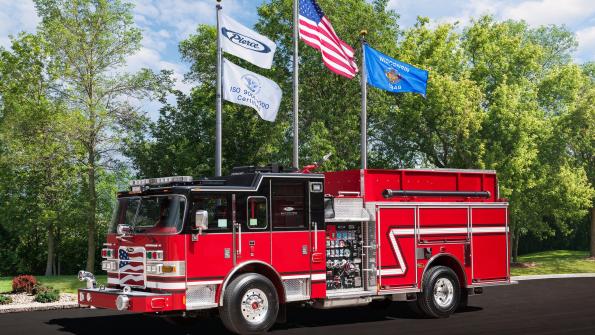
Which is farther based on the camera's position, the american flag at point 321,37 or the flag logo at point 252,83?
the american flag at point 321,37

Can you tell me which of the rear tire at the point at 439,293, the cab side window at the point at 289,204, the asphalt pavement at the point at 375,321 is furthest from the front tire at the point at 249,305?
the rear tire at the point at 439,293

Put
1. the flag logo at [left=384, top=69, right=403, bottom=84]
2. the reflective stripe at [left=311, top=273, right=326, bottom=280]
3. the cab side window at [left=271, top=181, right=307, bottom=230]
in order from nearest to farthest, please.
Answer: the cab side window at [left=271, top=181, right=307, bottom=230] < the reflective stripe at [left=311, top=273, right=326, bottom=280] < the flag logo at [left=384, top=69, right=403, bottom=84]

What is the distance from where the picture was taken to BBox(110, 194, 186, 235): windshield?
12.0 metres

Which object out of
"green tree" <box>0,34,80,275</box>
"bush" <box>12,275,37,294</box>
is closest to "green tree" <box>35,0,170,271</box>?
"green tree" <box>0,34,80,275</box>

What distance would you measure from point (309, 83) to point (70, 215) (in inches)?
523

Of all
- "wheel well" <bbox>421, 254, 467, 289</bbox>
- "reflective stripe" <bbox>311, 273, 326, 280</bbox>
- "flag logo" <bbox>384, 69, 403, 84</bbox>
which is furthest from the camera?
"flag logo" <bbox>384, 69, 403, 84</bbox>

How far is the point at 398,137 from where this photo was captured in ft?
121

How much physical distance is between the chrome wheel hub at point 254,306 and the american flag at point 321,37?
31.9ft

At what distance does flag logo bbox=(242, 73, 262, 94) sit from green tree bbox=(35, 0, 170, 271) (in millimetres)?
13927

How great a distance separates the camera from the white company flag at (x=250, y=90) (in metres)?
19.2

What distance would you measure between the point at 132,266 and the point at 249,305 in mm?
2214

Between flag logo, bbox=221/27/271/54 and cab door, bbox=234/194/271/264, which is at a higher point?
flag logo, bbox=221/27/271/54

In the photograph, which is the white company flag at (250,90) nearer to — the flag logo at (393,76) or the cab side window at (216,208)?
the flag logo at (393,76)

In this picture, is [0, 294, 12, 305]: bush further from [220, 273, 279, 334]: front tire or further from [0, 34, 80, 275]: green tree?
[0, 34, 80, 275]: green tree
